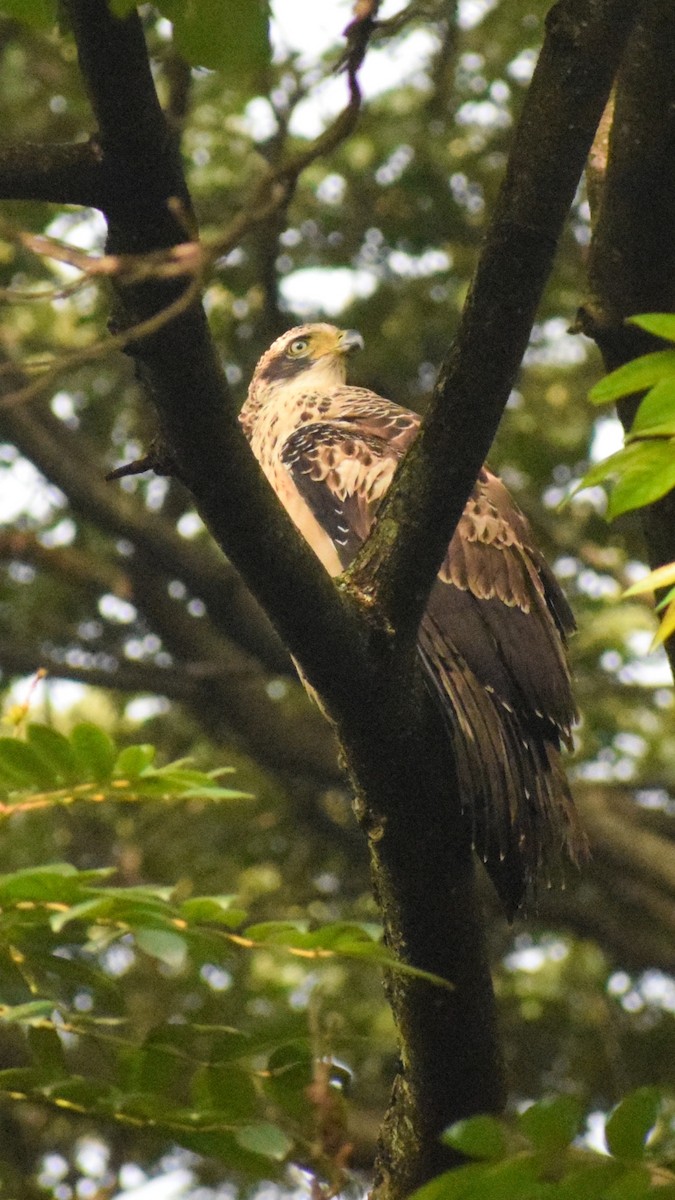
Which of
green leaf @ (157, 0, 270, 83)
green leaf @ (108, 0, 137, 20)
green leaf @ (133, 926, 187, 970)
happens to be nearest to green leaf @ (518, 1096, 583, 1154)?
green leaf @ (133, 926, 187, 970)

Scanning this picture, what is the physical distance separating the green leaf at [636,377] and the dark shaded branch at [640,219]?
1.45 metres

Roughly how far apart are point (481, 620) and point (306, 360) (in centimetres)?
207

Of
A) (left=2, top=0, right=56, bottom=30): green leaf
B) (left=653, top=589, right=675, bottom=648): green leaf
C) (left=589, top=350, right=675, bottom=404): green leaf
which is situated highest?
(left=2, top=0, right=56, bottom=30): green leaf

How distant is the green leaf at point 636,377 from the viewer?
2205 mm

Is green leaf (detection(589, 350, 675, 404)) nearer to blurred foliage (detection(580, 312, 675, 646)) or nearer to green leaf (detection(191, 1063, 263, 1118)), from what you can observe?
blurred foliage (detection(580, 312, 675, 646))

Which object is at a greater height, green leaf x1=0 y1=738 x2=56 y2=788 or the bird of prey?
the bird of prey

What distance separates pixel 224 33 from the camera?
213cm

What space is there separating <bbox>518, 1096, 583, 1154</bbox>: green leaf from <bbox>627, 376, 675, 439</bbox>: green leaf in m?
0.89

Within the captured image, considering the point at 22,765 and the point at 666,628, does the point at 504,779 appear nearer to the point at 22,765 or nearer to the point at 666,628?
the point at 22,765

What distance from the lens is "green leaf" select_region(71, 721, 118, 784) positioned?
8.95ft

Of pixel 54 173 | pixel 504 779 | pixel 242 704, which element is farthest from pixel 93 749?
pixel 242 704

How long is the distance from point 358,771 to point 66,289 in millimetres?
1394

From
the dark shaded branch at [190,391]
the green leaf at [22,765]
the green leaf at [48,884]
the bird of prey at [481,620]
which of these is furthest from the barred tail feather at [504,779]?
the green leaf at [48,884]

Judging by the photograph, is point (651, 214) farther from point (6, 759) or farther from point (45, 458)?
point (45, 458)
